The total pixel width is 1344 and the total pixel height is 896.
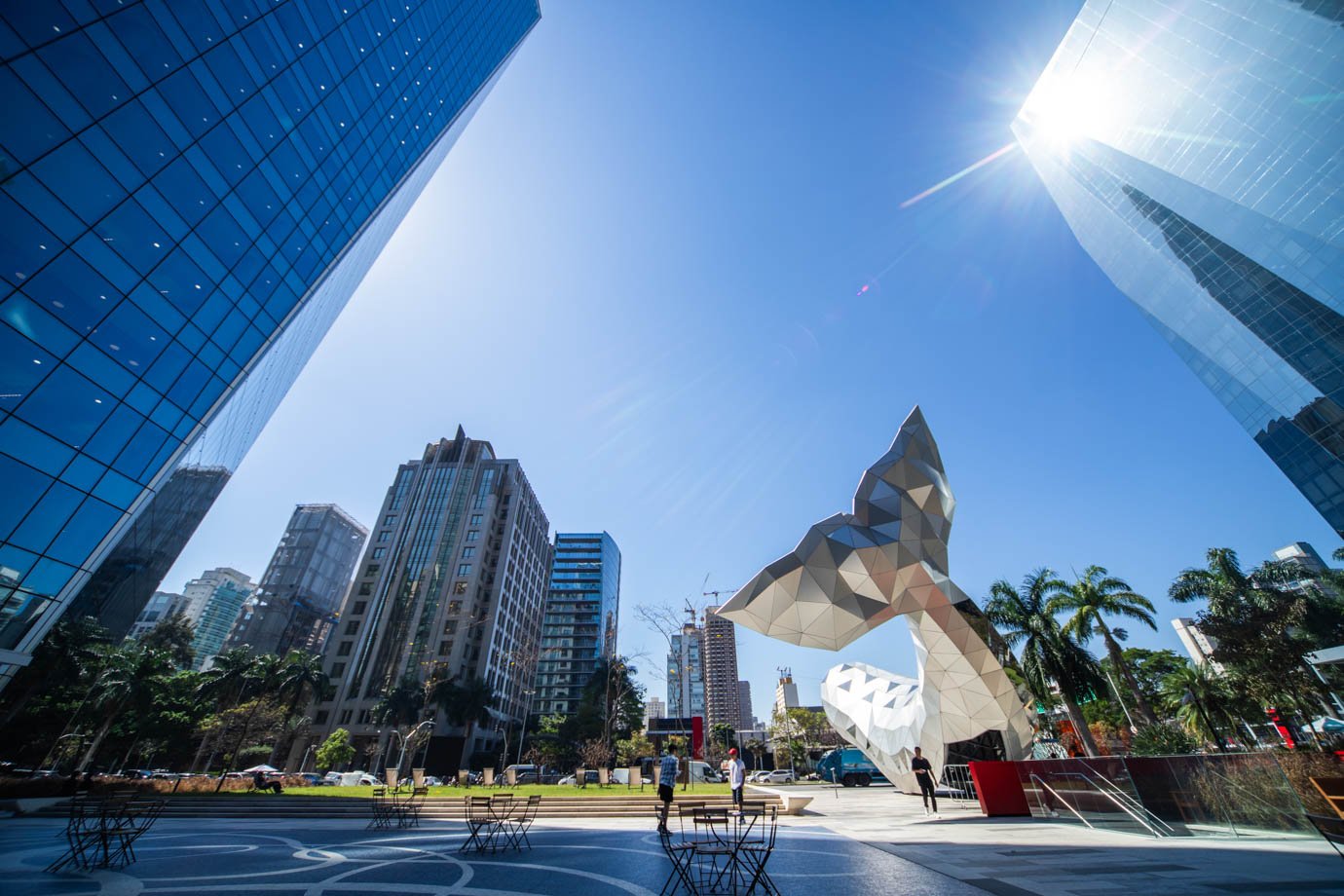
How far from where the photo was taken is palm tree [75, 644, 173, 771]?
3666cm

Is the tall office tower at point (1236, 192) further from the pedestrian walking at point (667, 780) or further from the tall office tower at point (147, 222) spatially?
the tall office tower at point (147, 222)

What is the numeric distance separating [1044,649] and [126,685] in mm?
60723

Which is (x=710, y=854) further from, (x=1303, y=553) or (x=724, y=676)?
(x=724, y=676)

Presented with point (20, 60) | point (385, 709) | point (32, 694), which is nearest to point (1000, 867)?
point (20, 60)

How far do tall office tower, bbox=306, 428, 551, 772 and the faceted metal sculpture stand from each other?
43.5 m

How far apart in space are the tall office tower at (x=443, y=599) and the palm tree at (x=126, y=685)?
17.0 m

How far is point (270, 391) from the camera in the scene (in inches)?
1357

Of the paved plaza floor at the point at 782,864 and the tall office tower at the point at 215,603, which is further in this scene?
the tall office tower at the point at 215,603

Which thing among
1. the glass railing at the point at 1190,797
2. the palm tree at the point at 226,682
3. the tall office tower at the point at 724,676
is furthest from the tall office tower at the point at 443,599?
the tall office tower at the point at 724,676

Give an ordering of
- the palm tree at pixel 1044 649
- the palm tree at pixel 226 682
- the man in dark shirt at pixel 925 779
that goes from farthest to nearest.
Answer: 1. the palm tree at pixel 226 682
2. the palm tree at pixel 1044 649
3. the man in dark shirt at pixel 925 779

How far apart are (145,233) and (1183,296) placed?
67.0 m

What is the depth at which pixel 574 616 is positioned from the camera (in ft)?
321

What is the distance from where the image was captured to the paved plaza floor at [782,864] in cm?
629

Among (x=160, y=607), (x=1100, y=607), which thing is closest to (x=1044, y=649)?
(x=1100, y=607)
